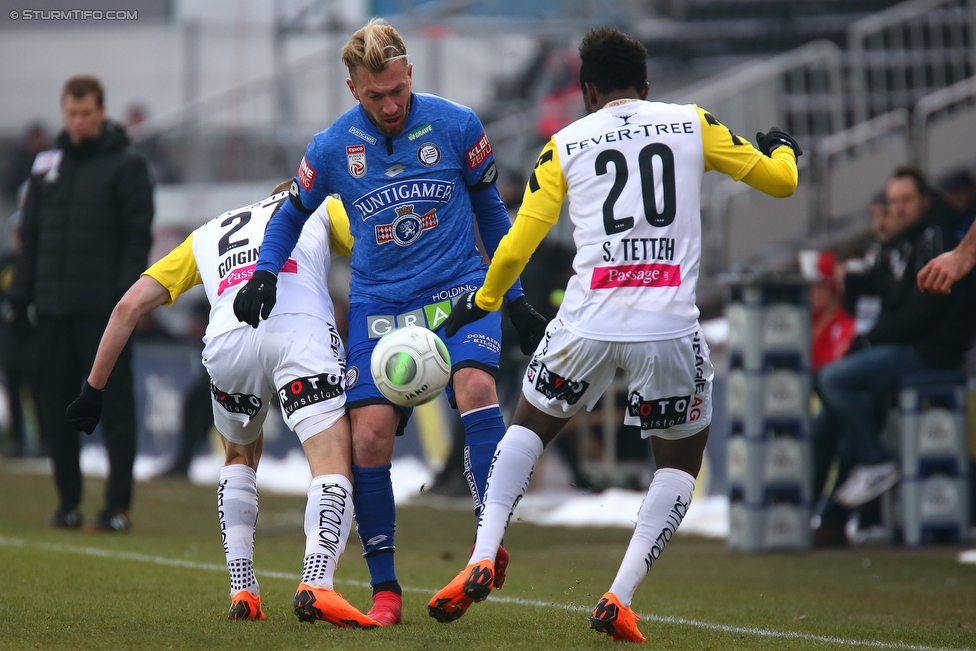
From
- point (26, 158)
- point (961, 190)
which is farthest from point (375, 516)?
point (26, 158)

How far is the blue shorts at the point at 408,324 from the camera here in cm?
536

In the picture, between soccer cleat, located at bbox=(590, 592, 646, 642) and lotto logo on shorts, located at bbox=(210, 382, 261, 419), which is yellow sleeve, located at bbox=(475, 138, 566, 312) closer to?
lotto logo on shorts, located at bbox=(210, 382, 261, 419)

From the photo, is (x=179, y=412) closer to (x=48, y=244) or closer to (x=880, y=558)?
(x=48, y=244)

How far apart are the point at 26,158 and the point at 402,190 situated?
15785 mm

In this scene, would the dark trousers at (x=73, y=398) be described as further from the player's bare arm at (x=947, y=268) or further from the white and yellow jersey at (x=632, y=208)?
the player's bare arm at (x=947, y=268)

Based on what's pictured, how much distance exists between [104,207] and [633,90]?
5.20m

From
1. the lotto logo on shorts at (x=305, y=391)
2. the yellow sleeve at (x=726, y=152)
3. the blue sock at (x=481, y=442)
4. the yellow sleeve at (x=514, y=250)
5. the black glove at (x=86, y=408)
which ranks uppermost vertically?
the yellow sleeve at (x=726, y=152)

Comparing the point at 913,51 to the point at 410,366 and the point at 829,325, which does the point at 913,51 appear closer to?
the point at 829,325

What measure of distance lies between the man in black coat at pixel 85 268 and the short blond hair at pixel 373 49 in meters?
4.17

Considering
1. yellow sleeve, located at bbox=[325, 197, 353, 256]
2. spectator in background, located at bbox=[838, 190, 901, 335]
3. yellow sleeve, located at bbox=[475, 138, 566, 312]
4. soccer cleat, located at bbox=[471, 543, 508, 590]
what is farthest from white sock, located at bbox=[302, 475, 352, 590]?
spectator in background, located at bbox=[838, 190, 901, 335]

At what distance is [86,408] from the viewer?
215 inches

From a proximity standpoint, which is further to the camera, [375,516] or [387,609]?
[375,516]

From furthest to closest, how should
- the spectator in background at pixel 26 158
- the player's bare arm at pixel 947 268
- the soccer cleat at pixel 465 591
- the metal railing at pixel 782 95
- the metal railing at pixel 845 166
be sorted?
the spectator in background at pixel 26 158, the metal railing at pixel 782 95, the metal railing at pixel 845 166, the player's bare arm at pixel 947 268, the soccer cleat at pixel 465 591

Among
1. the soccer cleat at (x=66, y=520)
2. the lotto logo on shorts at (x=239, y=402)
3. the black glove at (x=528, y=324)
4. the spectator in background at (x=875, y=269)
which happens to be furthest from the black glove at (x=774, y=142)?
the soccer cleat at (x=66, y=520)
